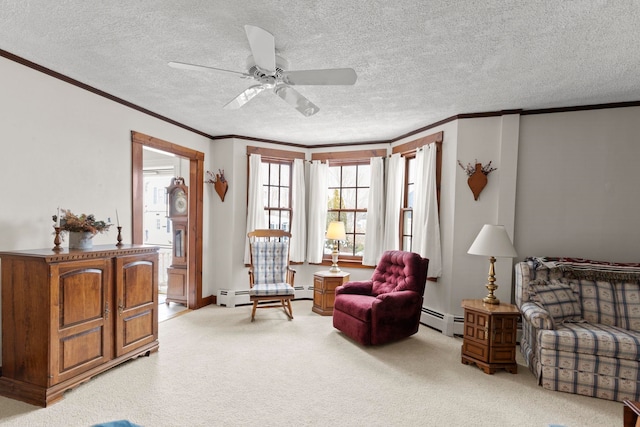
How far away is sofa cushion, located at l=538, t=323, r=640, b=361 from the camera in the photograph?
2.43m

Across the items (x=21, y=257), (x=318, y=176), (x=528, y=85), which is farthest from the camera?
(x=318, y=176)

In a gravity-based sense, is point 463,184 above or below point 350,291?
Result: above

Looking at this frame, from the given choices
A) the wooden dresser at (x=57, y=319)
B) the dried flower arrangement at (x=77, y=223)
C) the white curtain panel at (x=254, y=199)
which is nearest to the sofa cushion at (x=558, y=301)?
the white curtain panel at (x=254, y=199)

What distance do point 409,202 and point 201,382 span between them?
3471mm

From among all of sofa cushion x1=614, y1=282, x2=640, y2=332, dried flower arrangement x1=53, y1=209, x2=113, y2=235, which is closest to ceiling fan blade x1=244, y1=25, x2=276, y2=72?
dried flower arrangement x1=53, y1=209, x2=113, y2=235

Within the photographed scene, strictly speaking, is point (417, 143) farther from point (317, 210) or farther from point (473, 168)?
point (317, 210)

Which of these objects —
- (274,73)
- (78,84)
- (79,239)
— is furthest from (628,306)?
(78,84)

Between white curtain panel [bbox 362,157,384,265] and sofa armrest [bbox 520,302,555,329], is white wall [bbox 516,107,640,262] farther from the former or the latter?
white curtain panel [bbox 362,157,384,265]

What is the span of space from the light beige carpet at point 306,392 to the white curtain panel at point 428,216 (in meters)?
1.04

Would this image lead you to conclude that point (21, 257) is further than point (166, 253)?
No

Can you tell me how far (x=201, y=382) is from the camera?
2590mm

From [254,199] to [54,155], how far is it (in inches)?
97.5

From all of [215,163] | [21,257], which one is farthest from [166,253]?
[21,257]

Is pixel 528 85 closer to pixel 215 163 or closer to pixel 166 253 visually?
pixel 215 163
